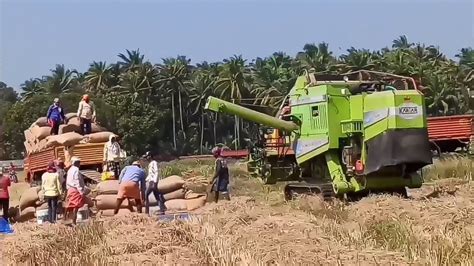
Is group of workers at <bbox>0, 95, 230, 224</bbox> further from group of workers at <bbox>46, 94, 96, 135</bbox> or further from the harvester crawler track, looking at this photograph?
the harvester crawler track

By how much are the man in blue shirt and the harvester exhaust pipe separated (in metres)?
2.32

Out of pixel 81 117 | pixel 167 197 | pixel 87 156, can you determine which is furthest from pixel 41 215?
pixel 81 117

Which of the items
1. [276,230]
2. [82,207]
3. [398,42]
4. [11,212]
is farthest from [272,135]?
[398,42]

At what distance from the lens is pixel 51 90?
7688 cm

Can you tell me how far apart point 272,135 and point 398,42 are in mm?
67610

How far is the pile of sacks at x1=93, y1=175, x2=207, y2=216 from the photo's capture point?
55.4ft

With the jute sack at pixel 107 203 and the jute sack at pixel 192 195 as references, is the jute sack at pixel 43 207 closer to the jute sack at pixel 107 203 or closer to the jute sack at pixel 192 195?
the jute sack at pixel 107 203

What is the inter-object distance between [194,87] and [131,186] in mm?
63725

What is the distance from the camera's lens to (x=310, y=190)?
643 inches

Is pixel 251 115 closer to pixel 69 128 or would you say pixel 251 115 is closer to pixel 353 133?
pixel 353 133

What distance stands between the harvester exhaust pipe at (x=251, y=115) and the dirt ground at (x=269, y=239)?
4.76m

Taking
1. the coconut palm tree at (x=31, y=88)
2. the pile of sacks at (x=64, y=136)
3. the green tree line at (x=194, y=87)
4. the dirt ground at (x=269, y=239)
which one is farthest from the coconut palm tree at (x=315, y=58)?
the dirt ground at (x=269, y=239)

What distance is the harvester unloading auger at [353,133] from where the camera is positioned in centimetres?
1503

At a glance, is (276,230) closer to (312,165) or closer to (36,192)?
(312,165)
